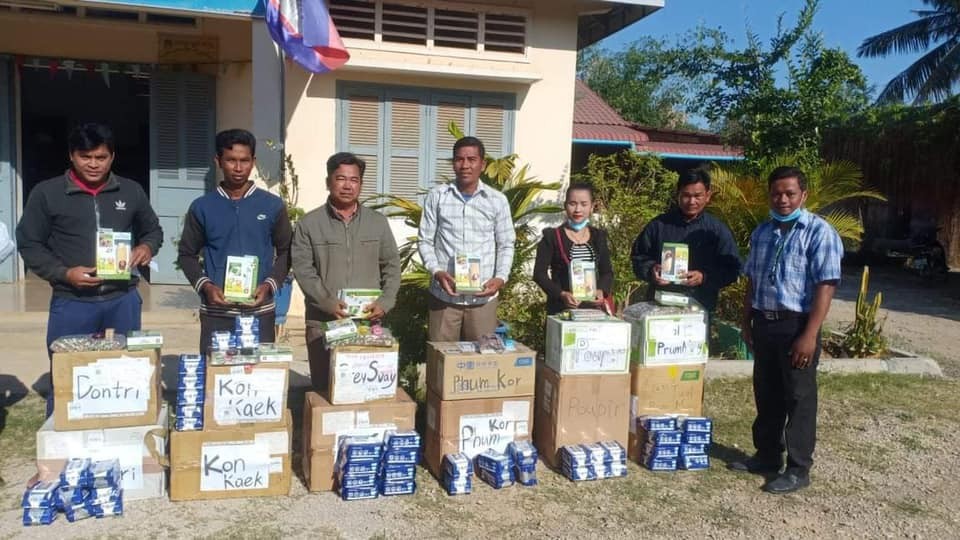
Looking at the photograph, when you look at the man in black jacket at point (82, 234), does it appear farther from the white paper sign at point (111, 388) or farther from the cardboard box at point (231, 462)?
the cardboard box at point (231, 462)

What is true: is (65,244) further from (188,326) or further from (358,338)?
(188,326)

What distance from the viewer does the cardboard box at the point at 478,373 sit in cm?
399

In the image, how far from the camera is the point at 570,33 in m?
8.03

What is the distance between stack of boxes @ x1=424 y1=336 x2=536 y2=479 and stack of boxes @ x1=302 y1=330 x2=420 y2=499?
22 cm

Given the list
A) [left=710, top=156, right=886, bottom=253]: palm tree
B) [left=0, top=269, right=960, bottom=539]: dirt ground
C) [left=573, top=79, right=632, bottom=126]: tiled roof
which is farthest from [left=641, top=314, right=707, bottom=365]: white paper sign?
[left=573, top=79, right=632, bottom=126]: tiled roof

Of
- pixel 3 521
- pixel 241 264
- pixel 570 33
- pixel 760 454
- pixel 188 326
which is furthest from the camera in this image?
pixel 570 33

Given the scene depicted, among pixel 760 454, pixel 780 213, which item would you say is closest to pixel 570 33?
pixel 780 213

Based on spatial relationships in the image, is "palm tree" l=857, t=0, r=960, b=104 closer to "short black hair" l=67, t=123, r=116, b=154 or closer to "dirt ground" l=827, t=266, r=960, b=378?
"dirt ground" l=827, t=266, r=960, b=378

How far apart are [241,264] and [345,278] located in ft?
1.83

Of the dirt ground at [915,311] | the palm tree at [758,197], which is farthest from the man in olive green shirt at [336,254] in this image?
the dirt ground at [915,311]

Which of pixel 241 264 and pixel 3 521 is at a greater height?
pixel 241 264

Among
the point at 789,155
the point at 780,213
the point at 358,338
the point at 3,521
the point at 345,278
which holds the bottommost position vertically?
the point at 3,521

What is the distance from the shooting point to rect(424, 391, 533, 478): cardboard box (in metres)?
4.03

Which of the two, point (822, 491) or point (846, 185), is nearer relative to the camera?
point (822, 491)
